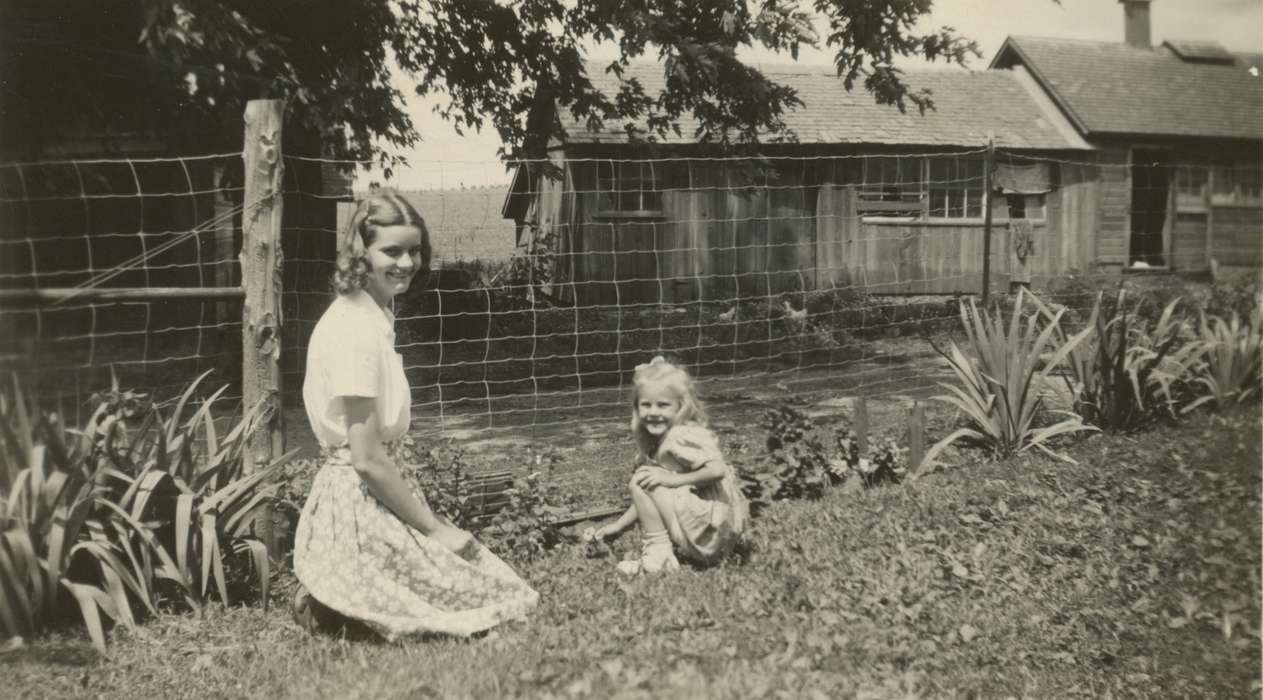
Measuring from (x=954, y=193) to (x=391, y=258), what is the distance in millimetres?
15565

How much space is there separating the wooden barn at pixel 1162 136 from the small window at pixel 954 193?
2416mm

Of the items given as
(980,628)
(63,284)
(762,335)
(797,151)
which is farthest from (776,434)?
(797,151)

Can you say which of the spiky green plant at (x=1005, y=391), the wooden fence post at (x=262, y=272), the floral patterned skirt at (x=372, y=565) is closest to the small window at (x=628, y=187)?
the spiky green plant at (x=1005, y=391)

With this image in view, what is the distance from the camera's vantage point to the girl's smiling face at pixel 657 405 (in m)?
4.02

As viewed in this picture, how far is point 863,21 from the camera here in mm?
8906

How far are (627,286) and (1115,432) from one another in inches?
388

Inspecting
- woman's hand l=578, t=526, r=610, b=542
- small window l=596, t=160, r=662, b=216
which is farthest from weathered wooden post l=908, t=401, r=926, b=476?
small window l=596, t=160, r=662, b=216

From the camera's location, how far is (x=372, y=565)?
3170 mm

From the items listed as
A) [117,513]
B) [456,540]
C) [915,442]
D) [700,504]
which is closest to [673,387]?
[700,504]

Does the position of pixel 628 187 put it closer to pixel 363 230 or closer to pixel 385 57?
pixel 385 57

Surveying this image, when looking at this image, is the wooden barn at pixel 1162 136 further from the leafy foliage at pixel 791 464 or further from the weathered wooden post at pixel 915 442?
the leafy foliage at pixel 791 464

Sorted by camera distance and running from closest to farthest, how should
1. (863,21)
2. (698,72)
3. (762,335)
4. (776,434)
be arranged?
(776,434)
(863,21)
(698,72)
(762,335)

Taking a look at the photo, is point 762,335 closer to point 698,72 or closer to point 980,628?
point 698,72

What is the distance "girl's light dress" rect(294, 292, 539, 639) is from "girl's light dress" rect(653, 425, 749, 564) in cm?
Result: 101
